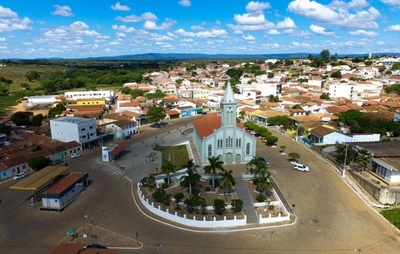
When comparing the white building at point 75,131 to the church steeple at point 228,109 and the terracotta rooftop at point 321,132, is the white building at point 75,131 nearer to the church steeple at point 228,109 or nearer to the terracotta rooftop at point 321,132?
the church steeple at point 228,109

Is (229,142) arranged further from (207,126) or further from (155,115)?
(155,115)

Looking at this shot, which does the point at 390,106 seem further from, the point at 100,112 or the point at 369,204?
the point at 100,112

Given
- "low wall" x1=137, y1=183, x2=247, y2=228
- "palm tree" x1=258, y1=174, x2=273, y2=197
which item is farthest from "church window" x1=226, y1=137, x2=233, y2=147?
"low wall" x1=137, y1=183, x2=247, y2=228

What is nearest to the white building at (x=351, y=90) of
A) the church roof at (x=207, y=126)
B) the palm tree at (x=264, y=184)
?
the church roof at (x=207, y=126)

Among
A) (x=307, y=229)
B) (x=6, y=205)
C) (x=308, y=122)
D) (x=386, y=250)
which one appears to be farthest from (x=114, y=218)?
(x=308, y=122)

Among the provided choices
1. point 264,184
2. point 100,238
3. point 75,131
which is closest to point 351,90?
point 264,184

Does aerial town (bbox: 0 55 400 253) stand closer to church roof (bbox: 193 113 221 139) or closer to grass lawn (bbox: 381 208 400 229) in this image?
church roof (bbox: 193 113 221 139)
